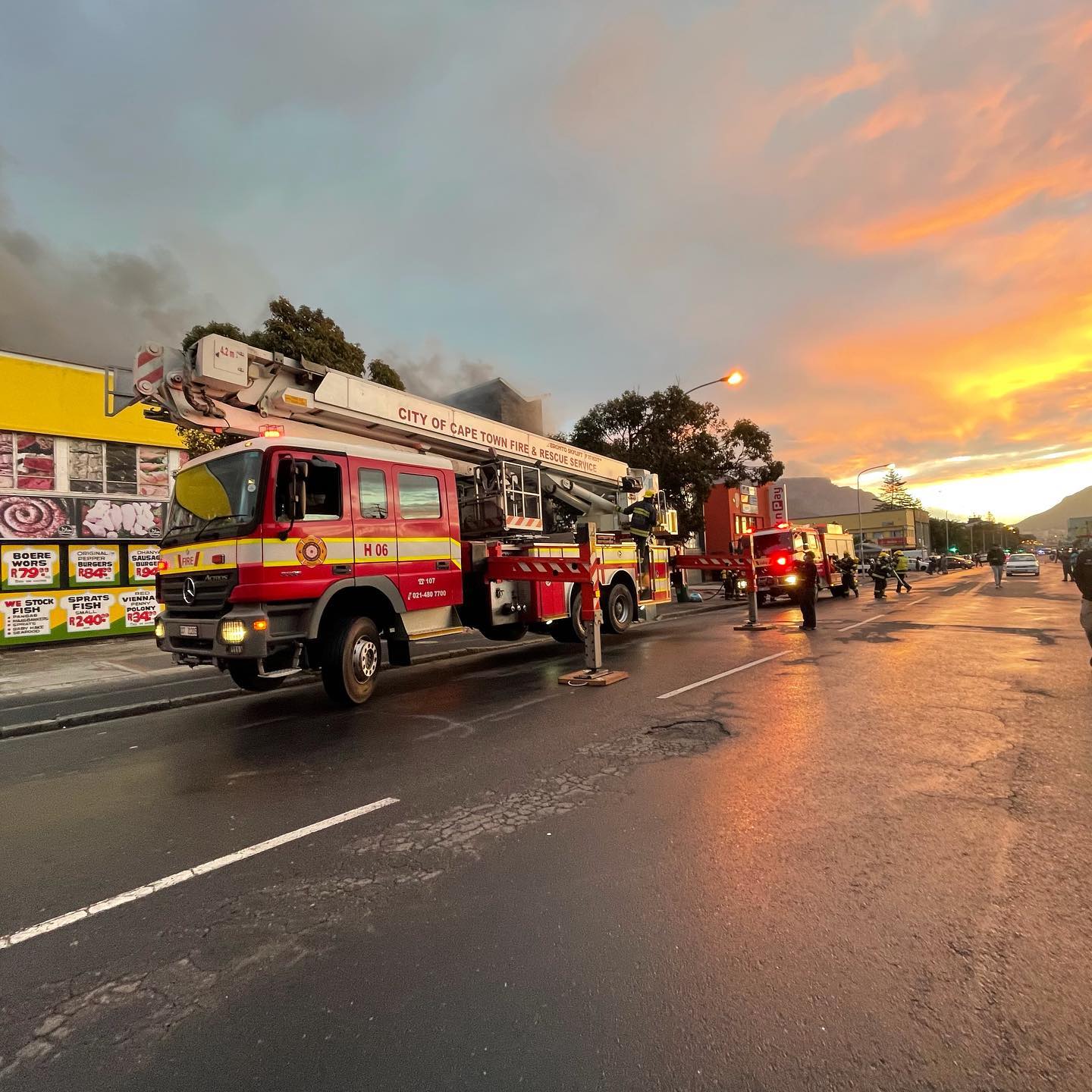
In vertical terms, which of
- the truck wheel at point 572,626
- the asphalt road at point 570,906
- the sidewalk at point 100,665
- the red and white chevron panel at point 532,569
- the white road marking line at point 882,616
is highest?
the red and white chevron panel at point 532,569

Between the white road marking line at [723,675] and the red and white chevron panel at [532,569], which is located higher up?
the red and white chevron panel at [532,569]

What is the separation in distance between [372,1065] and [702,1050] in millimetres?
1073

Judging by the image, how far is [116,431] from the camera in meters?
15.1

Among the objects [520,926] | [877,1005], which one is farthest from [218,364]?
[877,1005]

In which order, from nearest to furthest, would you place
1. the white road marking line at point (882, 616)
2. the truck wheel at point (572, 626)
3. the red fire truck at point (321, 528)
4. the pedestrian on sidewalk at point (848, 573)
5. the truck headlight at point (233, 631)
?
the truck headlight at point (233, 631), the red fire truck at point (321, 528), the truck wheel at point (572, 626), the white road marking line at point (882, 616), the pedestrian on sidewalk at point (848, 573)

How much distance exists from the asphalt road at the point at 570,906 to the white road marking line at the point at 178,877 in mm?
50

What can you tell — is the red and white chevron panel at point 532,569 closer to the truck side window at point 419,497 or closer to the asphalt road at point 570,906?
the truck side window at point 419,497

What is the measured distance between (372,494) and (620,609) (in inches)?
237

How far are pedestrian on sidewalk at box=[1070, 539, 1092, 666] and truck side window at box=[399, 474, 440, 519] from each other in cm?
757

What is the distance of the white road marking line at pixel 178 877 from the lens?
298 centimetres

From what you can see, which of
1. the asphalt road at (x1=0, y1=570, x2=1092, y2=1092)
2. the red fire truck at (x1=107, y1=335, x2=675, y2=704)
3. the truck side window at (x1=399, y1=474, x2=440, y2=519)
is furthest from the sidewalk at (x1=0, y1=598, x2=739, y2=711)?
the asphalt road at (x1=0, y1=570, x2=1092, y2=1092)

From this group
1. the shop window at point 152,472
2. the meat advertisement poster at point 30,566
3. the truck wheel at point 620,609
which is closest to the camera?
the truck wheel at point 620,609

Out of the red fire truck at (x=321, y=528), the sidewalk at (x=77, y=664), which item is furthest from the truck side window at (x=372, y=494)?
the sidewalk at (x=77, y=664)

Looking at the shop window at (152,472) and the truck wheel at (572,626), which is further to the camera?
the shop window at (152,472)
